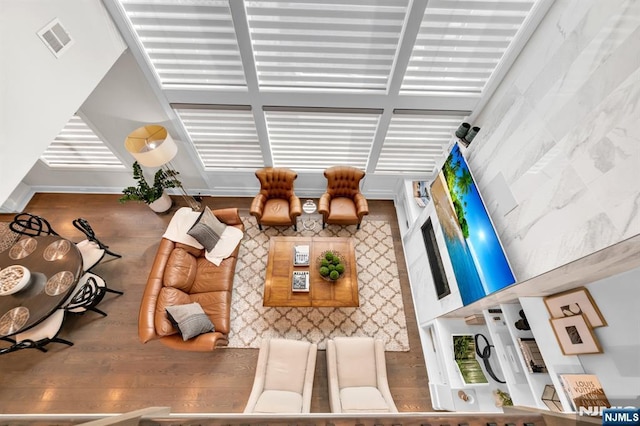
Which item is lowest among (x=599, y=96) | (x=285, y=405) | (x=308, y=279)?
(x=285, y=405)

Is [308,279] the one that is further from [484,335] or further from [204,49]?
[204,49]

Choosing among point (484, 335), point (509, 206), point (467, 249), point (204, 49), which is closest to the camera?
point (509, 206)

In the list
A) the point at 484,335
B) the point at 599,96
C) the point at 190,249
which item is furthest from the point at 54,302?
the point at 599,96

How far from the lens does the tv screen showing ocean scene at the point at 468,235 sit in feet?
7.55

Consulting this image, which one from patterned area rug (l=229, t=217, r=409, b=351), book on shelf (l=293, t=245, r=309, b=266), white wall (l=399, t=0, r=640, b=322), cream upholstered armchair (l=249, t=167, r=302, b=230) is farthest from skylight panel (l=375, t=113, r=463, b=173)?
book on shelf (l=293, t=245, r=309, b=266)

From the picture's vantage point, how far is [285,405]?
269 centimetres

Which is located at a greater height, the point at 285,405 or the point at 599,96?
the point at 599,96

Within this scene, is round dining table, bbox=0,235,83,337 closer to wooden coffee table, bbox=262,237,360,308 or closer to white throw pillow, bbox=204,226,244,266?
white throw pillow, bbox=204,226,244,266

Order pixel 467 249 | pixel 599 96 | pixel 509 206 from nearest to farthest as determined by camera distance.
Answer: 1. pixel 599 96
2. pixel 509 206
3. pixel 467 249

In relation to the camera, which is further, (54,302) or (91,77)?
(54,302)

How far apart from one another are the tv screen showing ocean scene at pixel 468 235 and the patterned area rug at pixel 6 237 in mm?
5539

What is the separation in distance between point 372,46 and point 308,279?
3056 millimetres

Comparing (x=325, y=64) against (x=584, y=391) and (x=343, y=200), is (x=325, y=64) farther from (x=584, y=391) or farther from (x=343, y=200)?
(x=584, y=391)

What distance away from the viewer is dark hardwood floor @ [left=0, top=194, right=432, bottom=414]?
10.4ft
